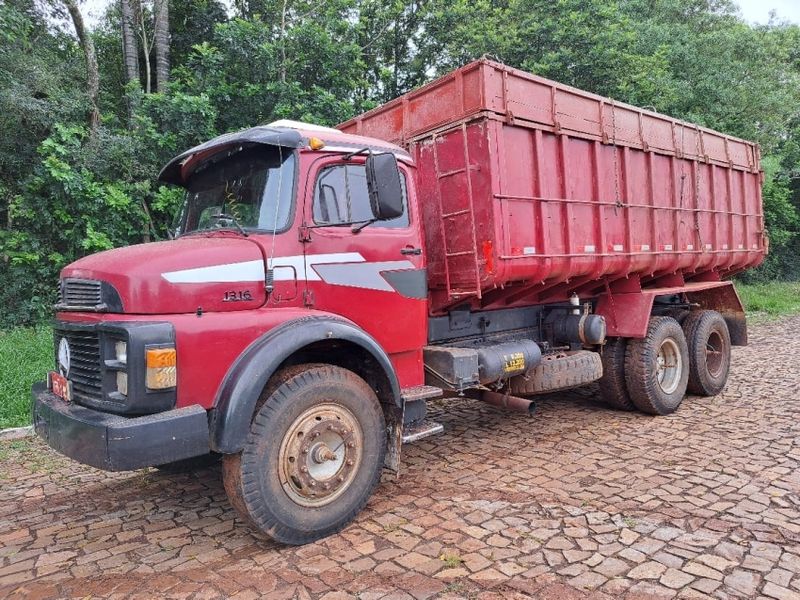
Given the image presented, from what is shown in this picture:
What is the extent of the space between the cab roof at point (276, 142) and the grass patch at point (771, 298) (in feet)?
Answer: 48.8

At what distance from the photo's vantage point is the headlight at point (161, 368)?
290 centimetres

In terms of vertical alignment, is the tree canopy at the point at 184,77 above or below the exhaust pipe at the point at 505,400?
above

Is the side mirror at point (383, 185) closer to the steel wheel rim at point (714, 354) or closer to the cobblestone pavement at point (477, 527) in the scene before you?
the cobblestone pavement at point (477, 527)

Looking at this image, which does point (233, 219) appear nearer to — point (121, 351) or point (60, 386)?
point (121, 351)

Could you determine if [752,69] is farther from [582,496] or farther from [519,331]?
[582,496]

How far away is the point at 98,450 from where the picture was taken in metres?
2.83

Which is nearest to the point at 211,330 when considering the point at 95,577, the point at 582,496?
the point at 95,577

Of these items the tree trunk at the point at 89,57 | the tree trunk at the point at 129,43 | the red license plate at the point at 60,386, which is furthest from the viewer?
the tree trunk at the point at 129,43

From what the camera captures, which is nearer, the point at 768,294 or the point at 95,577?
the point at 95,577

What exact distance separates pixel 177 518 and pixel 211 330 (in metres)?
1.58

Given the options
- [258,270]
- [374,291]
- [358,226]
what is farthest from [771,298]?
[258,270]

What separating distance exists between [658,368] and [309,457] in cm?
444

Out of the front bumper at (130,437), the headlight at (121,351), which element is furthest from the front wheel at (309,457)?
the headlight at (121,351)

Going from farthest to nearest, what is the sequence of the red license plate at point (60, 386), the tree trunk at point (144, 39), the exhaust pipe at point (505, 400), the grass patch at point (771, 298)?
the grass patch at point (771, 298)
the tree trunk at point (144, 39)
the exhaust pipe at point (505, 400)
the red license plate at point (60, 386)
